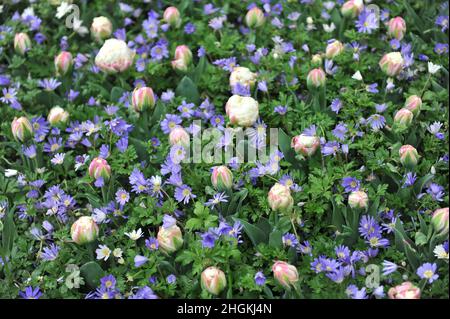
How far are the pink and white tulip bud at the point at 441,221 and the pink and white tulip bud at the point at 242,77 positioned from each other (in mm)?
719

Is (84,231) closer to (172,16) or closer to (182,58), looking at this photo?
(182,58)

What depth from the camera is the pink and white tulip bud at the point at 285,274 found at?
1493mm

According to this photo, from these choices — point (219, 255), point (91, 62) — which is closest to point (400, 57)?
point (219, 255)

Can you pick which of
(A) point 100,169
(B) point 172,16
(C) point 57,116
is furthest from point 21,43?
(A) point 100,169

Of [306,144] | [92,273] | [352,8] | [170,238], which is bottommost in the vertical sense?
[92,273]

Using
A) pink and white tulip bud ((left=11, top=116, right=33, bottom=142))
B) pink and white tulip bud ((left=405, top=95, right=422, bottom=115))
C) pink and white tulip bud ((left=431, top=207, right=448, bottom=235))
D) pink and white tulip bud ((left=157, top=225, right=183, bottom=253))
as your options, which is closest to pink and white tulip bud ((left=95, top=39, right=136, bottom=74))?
pink and white tulip bud ((left=11, top=116, right=33, bottom=142))

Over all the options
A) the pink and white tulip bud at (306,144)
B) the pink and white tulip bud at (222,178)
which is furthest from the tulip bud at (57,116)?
the pink and white tulip bud at (306,144)

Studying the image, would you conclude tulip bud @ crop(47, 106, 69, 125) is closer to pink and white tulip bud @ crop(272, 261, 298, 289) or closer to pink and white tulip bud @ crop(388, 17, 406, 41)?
pink and white tulip bud @ crop(272, 261, 298, 289)

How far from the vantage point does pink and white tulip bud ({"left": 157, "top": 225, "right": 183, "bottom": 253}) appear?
160 centimetres

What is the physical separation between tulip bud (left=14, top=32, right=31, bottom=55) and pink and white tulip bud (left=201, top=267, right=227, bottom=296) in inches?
47.8

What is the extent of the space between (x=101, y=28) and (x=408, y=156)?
3.74ft

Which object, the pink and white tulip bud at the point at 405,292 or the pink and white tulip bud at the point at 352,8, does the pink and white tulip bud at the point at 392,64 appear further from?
the pink and white tulip bud at the point at 405,292

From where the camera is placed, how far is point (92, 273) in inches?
65.0

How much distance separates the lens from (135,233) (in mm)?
1696
